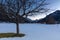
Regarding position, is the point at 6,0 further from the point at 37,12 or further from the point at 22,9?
the point at 37,12

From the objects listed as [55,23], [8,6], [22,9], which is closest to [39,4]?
[22,9]

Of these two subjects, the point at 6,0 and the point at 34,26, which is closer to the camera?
the point at 6,0

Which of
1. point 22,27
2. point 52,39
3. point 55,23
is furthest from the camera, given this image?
point 55,23

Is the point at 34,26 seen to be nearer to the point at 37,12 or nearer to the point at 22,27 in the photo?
the point at 22,27

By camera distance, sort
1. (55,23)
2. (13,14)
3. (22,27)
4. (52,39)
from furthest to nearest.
→ (55,23)
(22,27)
(13,14)
(52,39)

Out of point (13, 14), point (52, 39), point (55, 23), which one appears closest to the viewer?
point (52, 39)

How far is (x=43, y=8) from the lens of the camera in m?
15.0

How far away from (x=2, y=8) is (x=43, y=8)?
12.4 feet

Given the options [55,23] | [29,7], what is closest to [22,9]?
[29,7]

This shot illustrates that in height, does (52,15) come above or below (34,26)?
above

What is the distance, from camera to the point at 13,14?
571 inches

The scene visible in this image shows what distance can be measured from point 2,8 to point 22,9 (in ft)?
6.15

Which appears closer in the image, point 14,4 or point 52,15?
point 14,4

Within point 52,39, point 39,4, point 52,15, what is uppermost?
point 39,4
